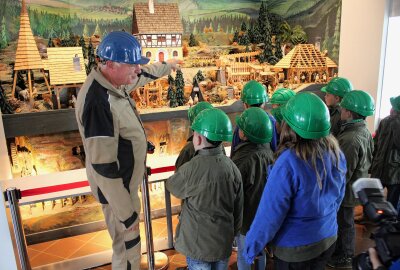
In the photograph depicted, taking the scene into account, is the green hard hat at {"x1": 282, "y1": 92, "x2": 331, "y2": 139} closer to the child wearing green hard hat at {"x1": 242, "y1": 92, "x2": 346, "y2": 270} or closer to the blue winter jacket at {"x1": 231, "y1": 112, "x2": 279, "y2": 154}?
the child wearing green hard hat at {"x1": 242, "y1": 92, "x2": 346, "y2": 270}

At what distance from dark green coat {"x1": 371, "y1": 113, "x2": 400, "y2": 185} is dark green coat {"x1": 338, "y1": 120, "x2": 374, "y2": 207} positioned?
641 mm

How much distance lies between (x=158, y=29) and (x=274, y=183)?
10.8ft

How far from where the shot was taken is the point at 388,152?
3441 mm

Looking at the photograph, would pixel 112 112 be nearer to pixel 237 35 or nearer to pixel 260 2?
pixel 237 35

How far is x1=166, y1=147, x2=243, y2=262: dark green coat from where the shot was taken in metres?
1.99

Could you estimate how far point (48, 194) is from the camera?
2969 millimetres

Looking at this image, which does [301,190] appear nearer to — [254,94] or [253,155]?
[253,155]

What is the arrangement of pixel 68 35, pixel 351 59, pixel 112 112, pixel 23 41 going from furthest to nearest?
1. pixel 351 59
2. pixel 68 35
3. pixel 23 41
4. pixel 112 112

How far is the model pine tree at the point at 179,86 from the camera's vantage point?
466 centimetres

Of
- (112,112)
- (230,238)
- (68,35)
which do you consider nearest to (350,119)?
(230,238)

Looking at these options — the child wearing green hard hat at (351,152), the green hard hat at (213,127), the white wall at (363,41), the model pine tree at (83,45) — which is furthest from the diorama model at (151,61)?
the green hard hat at (213,127)

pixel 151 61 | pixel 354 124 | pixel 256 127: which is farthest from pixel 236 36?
pixel 256 127

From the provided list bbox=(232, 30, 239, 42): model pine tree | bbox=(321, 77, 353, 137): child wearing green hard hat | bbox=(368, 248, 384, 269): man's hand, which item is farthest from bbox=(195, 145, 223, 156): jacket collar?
bbox=(232, 30, 239, 42): model pine tree

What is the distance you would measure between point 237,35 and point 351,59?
1.96 m
